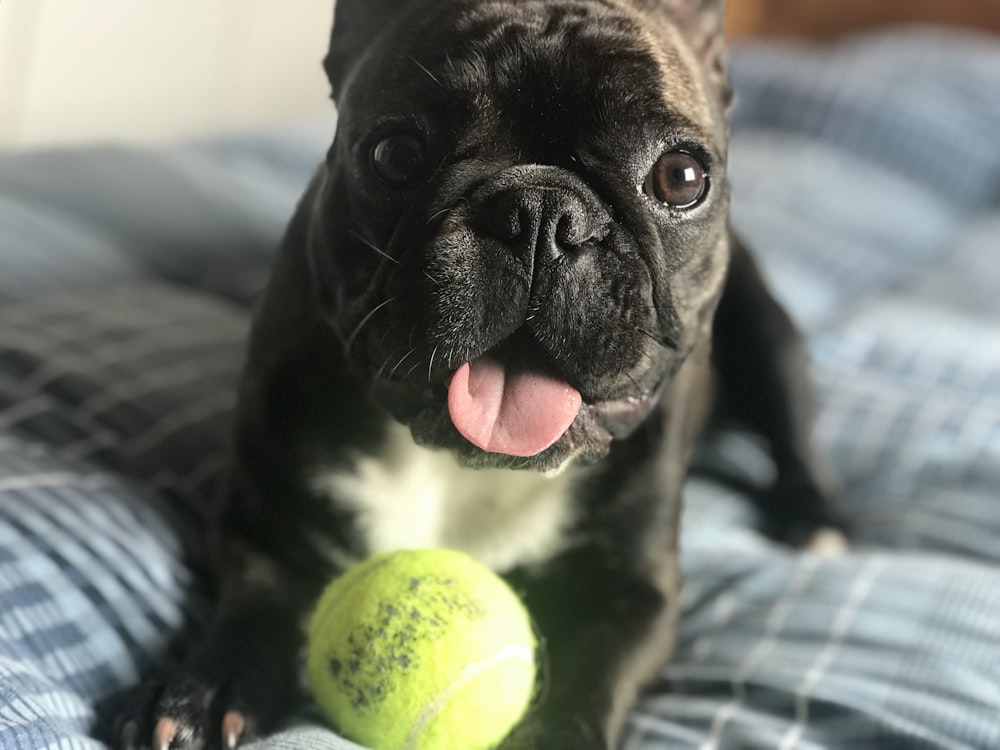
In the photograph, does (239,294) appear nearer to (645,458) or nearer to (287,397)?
(287,397)

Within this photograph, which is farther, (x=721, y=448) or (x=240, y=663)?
(x=721, y=448)

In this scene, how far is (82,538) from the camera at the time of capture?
4.60ft

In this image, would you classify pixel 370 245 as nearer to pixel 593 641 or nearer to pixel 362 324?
pixel 362 324

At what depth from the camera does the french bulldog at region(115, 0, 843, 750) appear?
3.91 feet

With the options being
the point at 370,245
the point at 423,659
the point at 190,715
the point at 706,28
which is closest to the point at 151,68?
the point at 706,28

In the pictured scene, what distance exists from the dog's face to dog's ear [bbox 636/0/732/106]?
23cm

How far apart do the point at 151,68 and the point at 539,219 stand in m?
3.00

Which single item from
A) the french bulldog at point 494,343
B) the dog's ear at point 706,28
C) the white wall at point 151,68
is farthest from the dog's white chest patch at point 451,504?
the white wall at point 151,68

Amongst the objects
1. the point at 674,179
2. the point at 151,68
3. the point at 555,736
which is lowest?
the point at 555,736

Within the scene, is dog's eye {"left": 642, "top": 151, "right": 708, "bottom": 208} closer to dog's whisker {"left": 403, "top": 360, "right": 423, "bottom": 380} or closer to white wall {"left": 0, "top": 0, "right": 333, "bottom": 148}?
dog's whisker {"left": 403, "top": 360, "right": 423, "bottom": 380}

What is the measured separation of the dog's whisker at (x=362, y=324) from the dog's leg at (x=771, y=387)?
35.4 inches

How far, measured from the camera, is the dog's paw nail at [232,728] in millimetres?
1201

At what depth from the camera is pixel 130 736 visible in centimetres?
118

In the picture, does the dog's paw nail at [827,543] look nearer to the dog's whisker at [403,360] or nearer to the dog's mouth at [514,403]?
the dog's mouth at [514,403]
